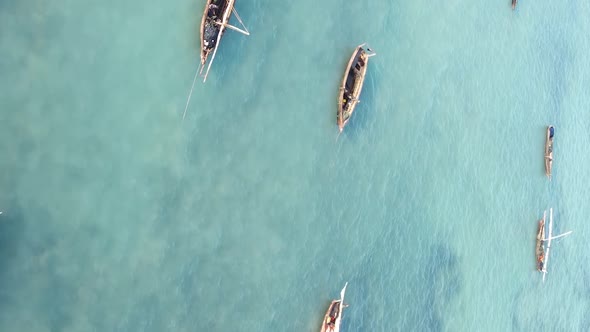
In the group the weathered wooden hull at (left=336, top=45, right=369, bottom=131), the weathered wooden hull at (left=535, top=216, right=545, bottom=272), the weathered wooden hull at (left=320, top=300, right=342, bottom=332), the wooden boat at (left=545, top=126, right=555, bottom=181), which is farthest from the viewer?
the wooden boat at (left=545, top=126, right=555, bottom=181)

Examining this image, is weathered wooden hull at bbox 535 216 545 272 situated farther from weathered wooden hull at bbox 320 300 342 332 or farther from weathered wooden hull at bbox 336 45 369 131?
weathered wooden hull at bbox 336 45 369 131

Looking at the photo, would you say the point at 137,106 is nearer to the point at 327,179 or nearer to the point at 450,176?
the point at 327,179

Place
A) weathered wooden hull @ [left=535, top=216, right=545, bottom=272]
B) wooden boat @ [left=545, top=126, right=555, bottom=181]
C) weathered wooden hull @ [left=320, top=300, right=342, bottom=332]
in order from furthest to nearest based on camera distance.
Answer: wooden boat @ [left=545, top=126, right=555, bottom=181]
weathered wooden hull @ [left=535, top=216, right=545, bottom=272]
weathered wooden hull @ [left=320, top=300, right=342, bottom=332]

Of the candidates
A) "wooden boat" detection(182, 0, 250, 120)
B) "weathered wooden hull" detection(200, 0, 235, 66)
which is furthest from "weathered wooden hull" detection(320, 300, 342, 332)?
"weathered wooden hull" detection(200, 0, 235, 66)

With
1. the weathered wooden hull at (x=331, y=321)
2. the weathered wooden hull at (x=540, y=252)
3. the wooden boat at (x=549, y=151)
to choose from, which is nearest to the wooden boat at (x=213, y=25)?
the weathered wooden hull at (x=331, y=321)

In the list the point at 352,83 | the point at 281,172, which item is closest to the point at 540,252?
the point at 352,83

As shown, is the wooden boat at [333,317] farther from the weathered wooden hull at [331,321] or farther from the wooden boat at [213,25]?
the wooden boat at [213,25]

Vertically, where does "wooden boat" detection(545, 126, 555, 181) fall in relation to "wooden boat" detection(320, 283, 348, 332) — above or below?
above
